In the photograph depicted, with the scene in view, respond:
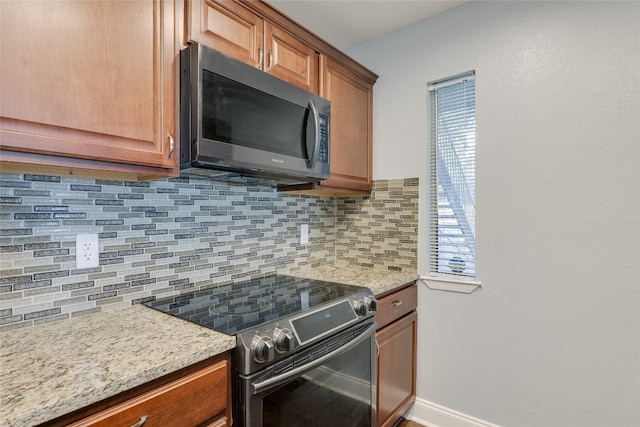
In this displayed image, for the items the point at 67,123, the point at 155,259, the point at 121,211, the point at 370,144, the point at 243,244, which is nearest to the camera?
the point at 67,123

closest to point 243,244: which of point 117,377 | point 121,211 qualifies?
point 121,211

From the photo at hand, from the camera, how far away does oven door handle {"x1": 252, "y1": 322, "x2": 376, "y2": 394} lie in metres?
1.04

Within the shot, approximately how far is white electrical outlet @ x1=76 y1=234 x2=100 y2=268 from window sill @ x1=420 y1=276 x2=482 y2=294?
166 cm

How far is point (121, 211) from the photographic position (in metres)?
1.34

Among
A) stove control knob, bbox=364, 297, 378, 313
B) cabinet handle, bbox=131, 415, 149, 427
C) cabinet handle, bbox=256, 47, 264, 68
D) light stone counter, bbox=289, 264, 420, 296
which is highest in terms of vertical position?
cabinet handle, bbox=256, 47, 264, 68

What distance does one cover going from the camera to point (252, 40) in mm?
1442

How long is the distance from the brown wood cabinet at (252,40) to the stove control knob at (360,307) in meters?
1.08

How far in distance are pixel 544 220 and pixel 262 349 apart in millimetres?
1459

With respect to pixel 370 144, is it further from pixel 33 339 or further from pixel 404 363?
pixel 33 339

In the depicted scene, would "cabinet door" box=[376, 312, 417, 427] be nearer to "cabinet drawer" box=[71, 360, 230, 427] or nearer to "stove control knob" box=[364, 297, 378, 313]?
"stove control knob" box=[364, 297, 378, 313]

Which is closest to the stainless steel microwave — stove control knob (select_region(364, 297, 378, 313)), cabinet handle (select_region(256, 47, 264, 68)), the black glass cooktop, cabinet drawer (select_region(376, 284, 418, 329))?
cabinet handle (select_region(256, 47, 264, 68))

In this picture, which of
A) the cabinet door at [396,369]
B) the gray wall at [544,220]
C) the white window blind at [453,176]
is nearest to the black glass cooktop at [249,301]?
the cabinet door at [396,369]

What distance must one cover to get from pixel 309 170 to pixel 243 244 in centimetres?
57

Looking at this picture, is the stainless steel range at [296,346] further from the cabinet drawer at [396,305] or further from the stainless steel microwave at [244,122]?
the stainless steel microwave at [244,122]
